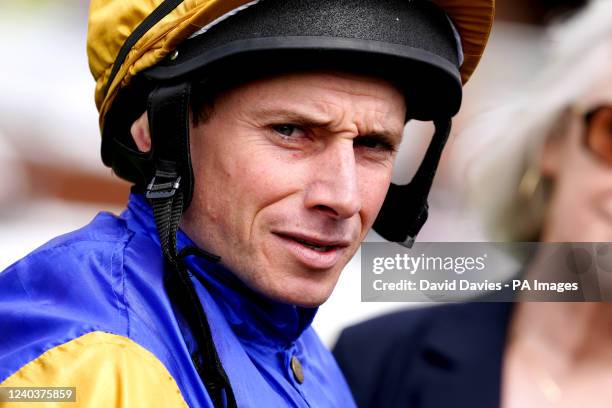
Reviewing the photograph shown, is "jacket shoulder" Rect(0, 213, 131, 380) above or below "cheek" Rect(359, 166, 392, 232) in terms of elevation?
below

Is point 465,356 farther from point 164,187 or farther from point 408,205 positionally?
point 164,187

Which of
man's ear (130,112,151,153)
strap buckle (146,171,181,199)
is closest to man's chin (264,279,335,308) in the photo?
strap buckle (146,171,181,199)

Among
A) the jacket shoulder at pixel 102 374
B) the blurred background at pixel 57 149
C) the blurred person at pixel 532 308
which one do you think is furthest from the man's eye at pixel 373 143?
the blurred background at pixel 57 149

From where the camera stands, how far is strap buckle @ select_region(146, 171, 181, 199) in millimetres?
1965

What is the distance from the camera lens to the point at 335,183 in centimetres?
195

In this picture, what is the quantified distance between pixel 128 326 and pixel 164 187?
0.42m

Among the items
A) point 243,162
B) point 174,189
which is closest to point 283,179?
point 243,162

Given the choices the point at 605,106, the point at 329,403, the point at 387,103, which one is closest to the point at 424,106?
the point at 387,103

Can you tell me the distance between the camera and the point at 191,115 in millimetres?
2059

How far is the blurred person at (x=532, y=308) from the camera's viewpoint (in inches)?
120

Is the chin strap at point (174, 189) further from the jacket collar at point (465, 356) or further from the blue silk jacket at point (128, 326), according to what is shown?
the jacket collar at point (465, 356)

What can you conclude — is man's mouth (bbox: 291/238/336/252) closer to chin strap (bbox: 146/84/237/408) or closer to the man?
the man

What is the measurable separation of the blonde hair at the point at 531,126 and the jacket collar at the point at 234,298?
141cm

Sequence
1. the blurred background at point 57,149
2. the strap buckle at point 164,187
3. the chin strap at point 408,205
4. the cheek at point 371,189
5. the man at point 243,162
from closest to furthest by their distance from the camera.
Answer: the man at point 243,162, the strap buckle at point 164,187, the cheek at point 371,189, the chin strap at point 408,205, the blurred background at point 57,149
